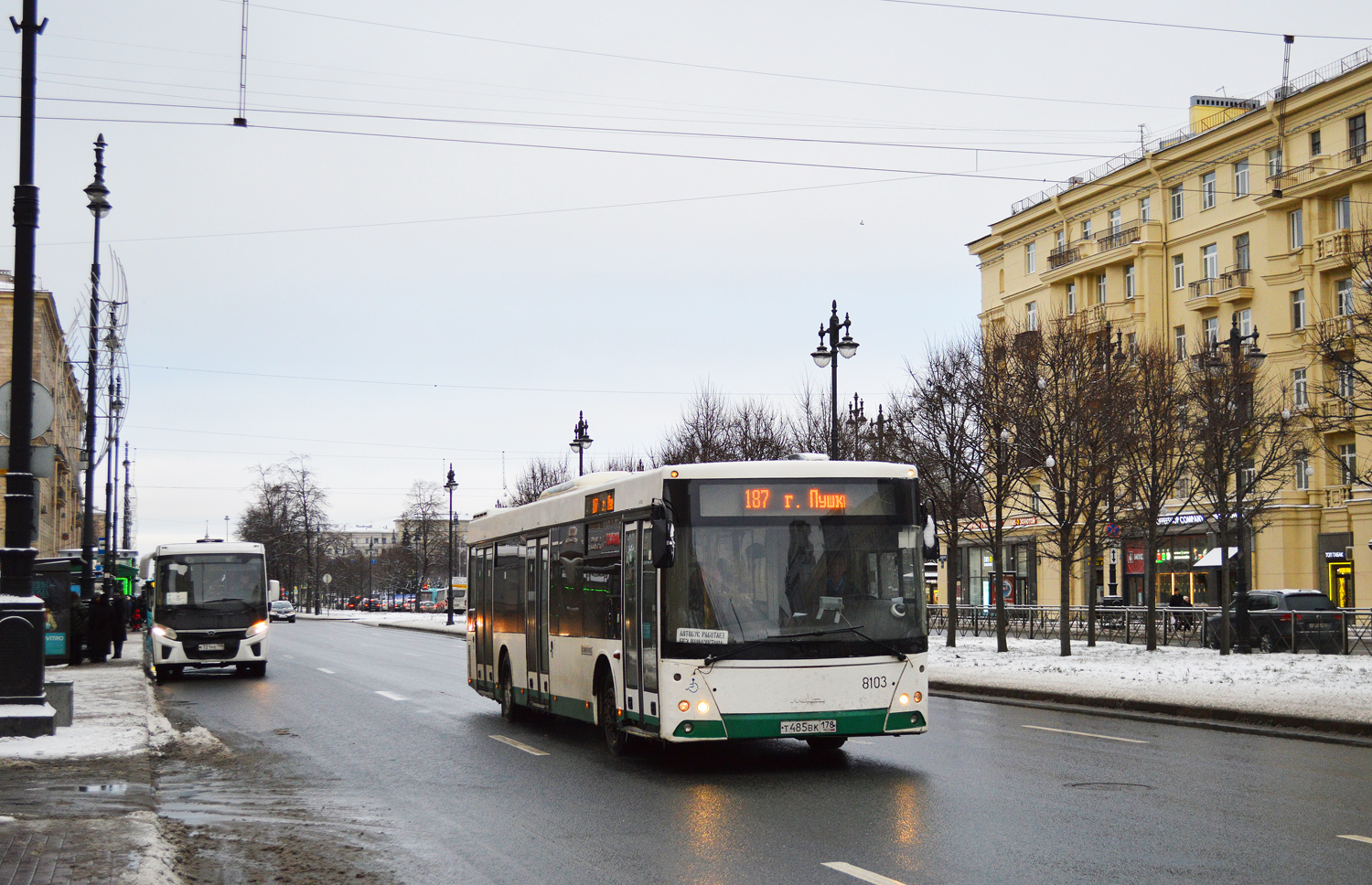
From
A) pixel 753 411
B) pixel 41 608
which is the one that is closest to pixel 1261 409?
pixel 753 411

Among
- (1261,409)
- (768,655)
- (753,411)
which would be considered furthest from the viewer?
(753,411)

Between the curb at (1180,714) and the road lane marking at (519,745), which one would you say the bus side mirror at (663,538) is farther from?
the curb at (1180,714)

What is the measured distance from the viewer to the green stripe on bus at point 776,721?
12.2m

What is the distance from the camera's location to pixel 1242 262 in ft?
195

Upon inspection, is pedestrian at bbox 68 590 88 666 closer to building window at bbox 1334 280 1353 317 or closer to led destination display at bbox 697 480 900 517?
led destination display at bbox 697 480 900 517

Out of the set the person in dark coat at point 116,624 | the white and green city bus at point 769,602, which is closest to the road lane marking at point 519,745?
the white and green city bus at point 769,602

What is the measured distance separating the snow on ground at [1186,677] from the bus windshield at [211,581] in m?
13.6

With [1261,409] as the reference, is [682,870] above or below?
below

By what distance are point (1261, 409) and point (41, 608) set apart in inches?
1374

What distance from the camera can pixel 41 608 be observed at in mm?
14281

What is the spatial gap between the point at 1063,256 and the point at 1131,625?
3453 cm

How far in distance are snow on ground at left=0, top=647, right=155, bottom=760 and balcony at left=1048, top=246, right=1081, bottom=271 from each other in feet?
172

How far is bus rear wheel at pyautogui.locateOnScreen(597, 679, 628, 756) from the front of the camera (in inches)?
547

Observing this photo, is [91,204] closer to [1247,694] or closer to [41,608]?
[41,608]
